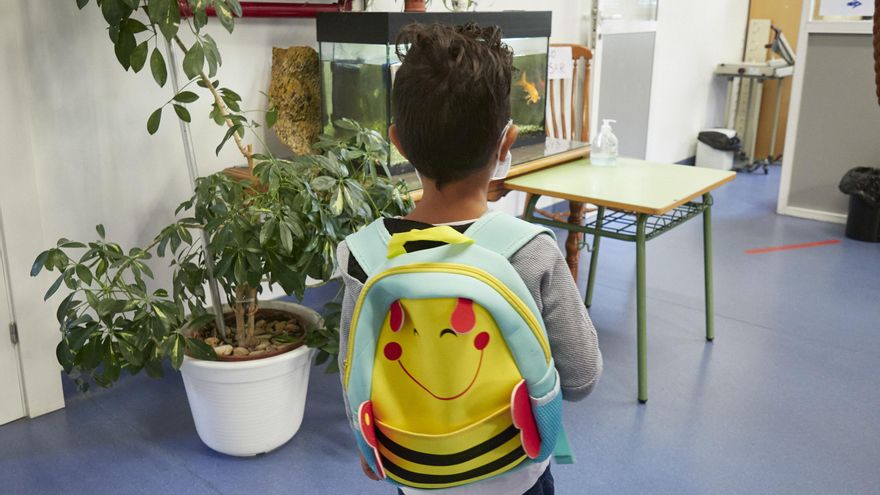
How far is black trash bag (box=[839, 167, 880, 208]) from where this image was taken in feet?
13.0

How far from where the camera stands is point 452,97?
0.91 m

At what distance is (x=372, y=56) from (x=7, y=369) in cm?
141

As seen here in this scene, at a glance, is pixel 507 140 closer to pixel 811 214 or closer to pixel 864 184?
pixel 864 184

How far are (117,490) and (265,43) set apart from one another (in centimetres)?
156

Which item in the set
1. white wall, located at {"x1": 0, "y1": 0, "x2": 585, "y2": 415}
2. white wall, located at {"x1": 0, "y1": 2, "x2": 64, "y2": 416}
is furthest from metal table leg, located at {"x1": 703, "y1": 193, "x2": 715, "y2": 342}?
white wall, located at {"x1": 0, "y1": 2, "x2": 64, "y2": 416}

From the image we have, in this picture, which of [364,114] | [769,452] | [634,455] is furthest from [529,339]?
[364,114]

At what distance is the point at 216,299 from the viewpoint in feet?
6.80

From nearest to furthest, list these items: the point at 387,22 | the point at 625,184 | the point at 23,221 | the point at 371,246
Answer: the point at 371,246
the point at 23,221
the point at 387,22
the point at 625,184

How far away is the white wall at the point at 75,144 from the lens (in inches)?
82.0

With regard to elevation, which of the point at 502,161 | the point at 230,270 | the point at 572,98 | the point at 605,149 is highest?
the point at 502,161

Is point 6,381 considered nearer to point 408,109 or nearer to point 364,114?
point 364,114

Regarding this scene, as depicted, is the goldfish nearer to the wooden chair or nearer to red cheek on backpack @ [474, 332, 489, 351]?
the wooden chair

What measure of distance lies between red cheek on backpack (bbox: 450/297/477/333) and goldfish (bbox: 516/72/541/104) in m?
2.25

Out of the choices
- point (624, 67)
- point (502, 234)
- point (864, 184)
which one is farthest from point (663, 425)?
point (624, 67)
